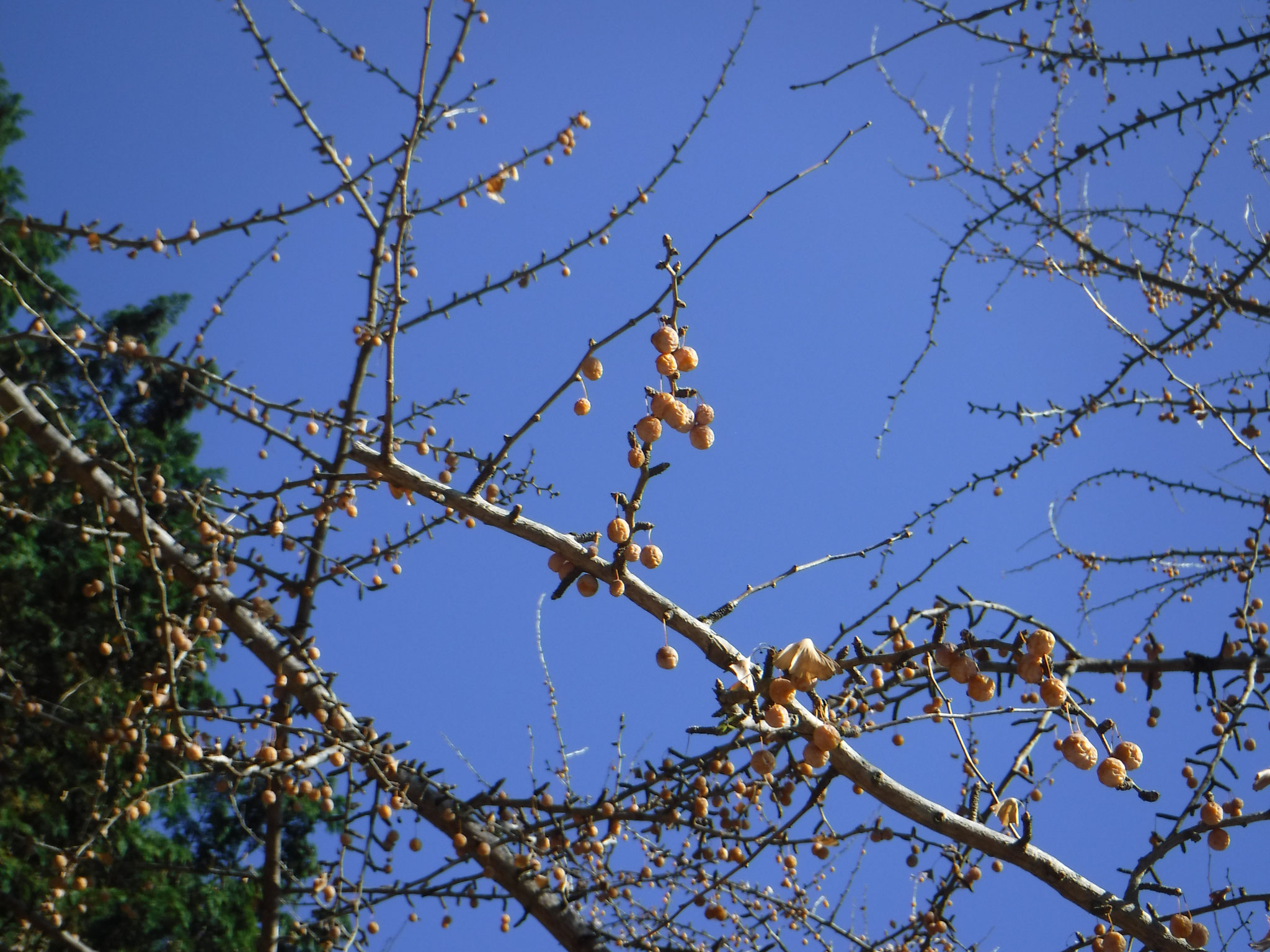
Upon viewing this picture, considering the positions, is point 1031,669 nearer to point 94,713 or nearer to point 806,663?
point 806,663

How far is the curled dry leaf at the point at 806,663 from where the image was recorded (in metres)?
1.69

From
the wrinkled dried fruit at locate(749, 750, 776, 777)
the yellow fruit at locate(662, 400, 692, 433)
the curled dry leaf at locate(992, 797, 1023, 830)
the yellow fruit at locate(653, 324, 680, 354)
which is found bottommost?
the curled dry leaf at locate(992, 797, 1023, 830)

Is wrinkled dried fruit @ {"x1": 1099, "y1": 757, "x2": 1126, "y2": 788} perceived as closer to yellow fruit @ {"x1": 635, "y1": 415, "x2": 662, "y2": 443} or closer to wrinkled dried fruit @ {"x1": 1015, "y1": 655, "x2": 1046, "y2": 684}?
wrinkled dried fruit @ {"x1": 1015, "y1": 655, "x2": 1046, "y2": 684}

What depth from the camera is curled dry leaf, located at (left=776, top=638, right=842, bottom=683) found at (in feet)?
5.53

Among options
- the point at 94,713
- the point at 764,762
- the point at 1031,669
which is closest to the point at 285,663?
the point at 764,762

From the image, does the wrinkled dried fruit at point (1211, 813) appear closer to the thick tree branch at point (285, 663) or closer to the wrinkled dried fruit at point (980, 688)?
the wrinkled dried fruit at point (980, 688)

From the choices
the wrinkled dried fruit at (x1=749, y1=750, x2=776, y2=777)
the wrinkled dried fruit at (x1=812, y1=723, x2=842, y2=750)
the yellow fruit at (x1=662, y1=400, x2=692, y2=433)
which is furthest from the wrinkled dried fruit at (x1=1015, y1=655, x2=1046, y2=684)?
the yellow fruit at (x1=662, y1=400, x2=692, y2=433)

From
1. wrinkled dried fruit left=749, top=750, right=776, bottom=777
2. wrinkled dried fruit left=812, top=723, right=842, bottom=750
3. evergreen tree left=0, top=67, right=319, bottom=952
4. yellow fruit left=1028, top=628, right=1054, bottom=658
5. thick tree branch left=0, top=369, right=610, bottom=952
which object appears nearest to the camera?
yellow fruit left=1028, top=628, right=1054, bottom=658

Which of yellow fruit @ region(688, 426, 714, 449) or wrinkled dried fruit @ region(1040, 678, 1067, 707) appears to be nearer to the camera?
wrinkled dried fruit @ region(1040, 678, 1067, 707)

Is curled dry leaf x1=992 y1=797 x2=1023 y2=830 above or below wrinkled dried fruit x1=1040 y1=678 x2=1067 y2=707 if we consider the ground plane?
below

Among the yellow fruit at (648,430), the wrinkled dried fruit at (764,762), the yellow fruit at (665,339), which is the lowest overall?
the wrinkled dried fruit at (764,762)

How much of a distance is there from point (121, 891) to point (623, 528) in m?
6.31

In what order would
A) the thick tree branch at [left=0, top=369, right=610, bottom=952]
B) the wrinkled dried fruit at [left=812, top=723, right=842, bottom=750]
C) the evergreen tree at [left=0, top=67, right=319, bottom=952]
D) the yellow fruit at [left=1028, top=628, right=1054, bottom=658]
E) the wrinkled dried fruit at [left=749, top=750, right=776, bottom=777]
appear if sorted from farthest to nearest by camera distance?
the evergreen tree at [left=0, top=67, right=319, bottom=952], the thick tree branch at [left=0, top=369, right=610, bottom=952], the wrinkled dried fruit at [left=749, top=750, right=776, bottom=777], the wrinkled dried fruit at [left=812, top=723, right=842, bottom=750], the yellow fruit at [left=1028, top=628, right=1054, bottom=658]

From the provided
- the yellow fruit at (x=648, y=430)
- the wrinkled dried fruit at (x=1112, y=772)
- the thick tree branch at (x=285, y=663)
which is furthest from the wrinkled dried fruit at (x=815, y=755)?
the thick tree branch at (x=285, y=663)
